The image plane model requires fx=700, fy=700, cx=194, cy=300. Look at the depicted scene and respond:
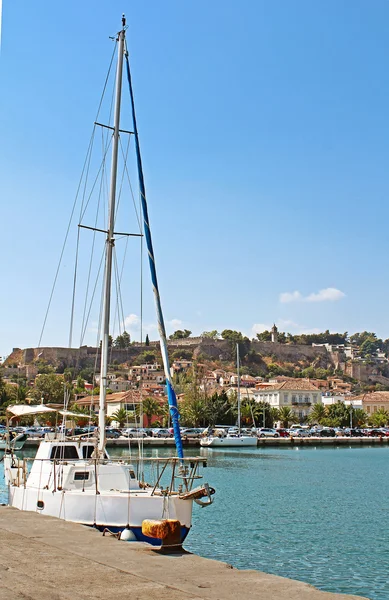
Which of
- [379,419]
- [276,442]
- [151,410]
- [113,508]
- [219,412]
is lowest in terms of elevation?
[276,442]

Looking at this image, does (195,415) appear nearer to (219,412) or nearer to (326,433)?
(219,412)

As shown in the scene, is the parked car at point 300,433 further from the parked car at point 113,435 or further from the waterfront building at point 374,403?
the waterfront building at point 374,403

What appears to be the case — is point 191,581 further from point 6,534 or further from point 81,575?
point 6,534

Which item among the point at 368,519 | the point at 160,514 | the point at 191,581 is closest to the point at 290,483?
the point at 368,519

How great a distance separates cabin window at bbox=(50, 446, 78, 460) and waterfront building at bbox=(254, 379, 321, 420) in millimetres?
113160

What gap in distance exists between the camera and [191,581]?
11.7 m

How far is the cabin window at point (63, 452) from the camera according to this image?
21734mm

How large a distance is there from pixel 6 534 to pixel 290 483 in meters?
31.2

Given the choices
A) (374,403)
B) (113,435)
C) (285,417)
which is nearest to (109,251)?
(113,435)

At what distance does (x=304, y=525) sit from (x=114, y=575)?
57.2 feet

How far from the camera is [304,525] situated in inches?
1077

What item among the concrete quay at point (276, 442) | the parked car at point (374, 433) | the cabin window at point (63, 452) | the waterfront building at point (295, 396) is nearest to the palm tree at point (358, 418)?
the parked car at point (374, 433)

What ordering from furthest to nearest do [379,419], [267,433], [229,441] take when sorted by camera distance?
1. [379,419]
2. [267,433]
3. [229,441]

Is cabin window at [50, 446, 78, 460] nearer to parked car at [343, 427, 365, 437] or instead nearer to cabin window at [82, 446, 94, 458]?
cabin window at [82, 446, 94, 458]
